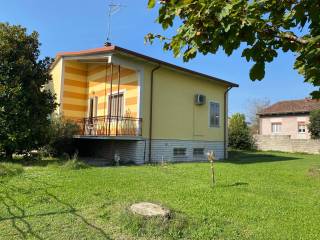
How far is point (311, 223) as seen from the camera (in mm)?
5926

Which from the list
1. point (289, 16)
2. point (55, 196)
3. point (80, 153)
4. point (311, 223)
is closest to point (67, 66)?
point (80, 153)

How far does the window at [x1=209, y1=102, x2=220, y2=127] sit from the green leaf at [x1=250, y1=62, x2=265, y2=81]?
15.6 m

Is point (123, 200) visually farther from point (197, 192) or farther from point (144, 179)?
point (144, 179)

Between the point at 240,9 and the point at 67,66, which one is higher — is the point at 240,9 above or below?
below

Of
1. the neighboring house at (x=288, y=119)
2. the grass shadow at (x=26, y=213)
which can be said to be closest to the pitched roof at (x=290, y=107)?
the neighboring house at (x=288, y=119)

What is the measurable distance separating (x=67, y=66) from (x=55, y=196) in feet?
36.8

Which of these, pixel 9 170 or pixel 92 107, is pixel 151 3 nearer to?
Result: pixel 9 170

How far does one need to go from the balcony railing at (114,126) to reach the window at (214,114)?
5091 mm

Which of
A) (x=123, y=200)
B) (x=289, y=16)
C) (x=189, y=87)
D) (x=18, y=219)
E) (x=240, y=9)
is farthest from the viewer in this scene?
(x=189, y=87)

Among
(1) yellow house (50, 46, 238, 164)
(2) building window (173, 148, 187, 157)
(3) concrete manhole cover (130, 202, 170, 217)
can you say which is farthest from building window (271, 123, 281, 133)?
(3) concrete manhole cover (130, 202, 170, 217)

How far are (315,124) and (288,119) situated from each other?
26.9 feet

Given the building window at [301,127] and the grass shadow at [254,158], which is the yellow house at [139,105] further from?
the building window at [301,127]

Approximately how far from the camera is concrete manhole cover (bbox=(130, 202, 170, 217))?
5586 millimetres

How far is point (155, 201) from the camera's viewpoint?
22.4 ft
